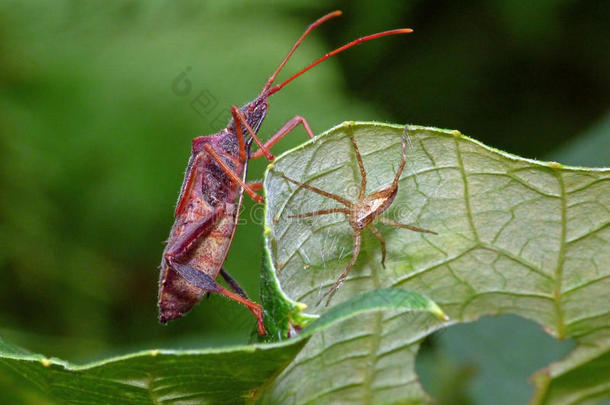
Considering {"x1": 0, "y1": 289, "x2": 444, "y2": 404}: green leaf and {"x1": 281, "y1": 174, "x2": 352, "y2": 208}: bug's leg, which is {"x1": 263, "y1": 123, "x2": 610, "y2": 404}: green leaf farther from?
{"x1": 0, "y1": 289, "x2": 444, "y2": 404}: green leaf

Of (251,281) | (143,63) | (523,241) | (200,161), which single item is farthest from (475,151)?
(143,63)

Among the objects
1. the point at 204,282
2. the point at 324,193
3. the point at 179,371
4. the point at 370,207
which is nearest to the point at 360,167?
the point at 324,193

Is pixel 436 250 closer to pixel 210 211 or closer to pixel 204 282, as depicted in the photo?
pixel 204 282

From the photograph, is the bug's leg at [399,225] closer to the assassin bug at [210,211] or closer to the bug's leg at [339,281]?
the bug's leg at [339,281]

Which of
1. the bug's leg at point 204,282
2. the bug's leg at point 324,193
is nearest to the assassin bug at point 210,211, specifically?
the bug's leg at point 204,282

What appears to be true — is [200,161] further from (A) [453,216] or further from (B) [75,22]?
(B) [75,22]

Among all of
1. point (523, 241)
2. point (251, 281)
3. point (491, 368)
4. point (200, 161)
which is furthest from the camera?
point (251, 281)
